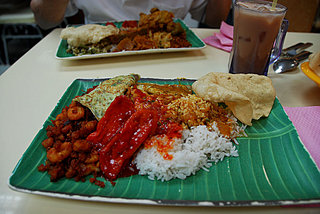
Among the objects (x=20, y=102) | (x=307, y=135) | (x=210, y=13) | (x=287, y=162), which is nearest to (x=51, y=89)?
(x=20, y=102)

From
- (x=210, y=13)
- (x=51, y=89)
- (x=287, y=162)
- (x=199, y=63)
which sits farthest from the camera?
(x=210, y=13)

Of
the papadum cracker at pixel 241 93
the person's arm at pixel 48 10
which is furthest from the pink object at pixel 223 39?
the person's arm at pixel 48 10

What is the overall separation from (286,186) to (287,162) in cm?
16

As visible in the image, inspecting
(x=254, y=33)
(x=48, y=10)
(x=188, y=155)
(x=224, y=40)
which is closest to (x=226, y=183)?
(x=188, y=155)

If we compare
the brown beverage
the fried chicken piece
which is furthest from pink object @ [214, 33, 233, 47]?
the brown beverage

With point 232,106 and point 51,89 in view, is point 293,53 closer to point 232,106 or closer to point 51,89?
point 232,106

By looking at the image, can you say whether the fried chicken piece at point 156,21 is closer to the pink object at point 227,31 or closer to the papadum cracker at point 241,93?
the pink object at point 227,31

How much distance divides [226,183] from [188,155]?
21 cm

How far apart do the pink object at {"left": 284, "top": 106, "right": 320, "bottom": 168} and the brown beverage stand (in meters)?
0.44

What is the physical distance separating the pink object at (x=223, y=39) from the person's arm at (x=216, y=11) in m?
1.14

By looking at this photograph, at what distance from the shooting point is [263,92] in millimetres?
1468

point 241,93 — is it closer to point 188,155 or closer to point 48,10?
point 188,155

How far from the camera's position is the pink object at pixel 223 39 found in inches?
97.3

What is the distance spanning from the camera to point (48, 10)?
9.58 ft
